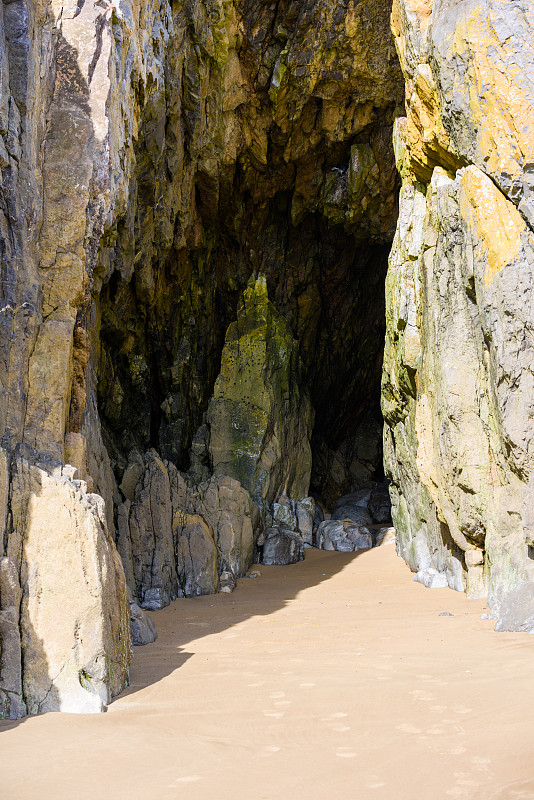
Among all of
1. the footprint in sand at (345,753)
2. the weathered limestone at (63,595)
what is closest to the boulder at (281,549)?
the weathered limestone at (63,595)

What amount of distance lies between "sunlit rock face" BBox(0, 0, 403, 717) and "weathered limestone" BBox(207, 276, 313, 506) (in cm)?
7

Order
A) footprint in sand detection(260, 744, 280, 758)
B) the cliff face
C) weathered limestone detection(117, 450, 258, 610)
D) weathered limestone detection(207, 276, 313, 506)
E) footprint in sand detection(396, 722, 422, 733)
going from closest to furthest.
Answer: footprint in sand detection(260, 744, 280, 758)
footprint in sand detection(396, 722, 422, 733)
the cliff face
weathered limestone detection(117, 450, 258, 610)
weathered limestone detection(207, 276, 313, 506)

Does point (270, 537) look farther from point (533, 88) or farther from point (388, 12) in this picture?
point (388, 12)

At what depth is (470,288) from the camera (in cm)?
828

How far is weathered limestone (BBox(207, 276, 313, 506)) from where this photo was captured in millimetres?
16406

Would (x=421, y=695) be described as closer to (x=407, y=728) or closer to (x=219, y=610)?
(x=407, y=728)

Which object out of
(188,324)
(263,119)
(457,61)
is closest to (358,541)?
(188,324)

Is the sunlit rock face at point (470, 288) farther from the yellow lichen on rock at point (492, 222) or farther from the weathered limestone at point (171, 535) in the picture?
the weathered limestone at point (171, 535)

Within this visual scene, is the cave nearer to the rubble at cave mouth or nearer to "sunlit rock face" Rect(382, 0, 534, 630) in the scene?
the rubble at cave mouth

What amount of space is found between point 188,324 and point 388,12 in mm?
7734

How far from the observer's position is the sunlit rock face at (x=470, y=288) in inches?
275

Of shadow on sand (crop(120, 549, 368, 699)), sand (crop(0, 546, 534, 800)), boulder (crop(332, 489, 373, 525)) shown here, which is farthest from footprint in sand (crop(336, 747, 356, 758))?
boulder (crop(332, 489, 373, 525))

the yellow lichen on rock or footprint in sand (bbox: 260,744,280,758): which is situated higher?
the yellow lichen on rock

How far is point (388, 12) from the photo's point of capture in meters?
13.4
